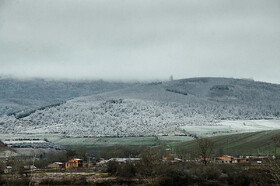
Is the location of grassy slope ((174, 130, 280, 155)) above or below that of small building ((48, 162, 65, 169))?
above

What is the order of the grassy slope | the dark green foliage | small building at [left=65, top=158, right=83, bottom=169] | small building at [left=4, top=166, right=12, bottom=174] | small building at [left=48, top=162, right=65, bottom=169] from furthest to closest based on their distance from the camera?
the dark green foliage, the grassy slope, small building at [left=48, top=162, right=65, bottom=169], small building at [left=65, top=158, right=83, bottom=169], small building at [left=4, top=166, right=12, bottom=174]

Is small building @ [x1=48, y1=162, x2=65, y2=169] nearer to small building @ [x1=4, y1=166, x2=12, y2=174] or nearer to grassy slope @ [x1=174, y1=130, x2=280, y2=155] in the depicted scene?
small building @ [x1=4, y1=166, x2=12, y2=174]

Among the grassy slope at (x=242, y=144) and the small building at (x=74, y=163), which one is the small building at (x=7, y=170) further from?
the grassy slope at (x=242, y=144)

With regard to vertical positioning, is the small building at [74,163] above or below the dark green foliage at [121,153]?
below

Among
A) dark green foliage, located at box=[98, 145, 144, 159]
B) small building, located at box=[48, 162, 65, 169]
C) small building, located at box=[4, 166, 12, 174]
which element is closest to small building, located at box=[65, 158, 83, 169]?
small building, located at box=[48, 162, 65, 169]

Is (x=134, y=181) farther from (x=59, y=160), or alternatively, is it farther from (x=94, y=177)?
(x=59, y=160)

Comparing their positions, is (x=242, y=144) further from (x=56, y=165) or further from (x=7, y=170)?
(x=7, y=170)

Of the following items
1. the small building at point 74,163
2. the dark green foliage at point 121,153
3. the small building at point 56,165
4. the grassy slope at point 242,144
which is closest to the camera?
the small building at point 74,163

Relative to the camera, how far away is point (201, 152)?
95625 millimetres

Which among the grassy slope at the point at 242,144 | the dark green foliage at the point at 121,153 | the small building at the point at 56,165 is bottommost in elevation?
the small building at the point at 56,165

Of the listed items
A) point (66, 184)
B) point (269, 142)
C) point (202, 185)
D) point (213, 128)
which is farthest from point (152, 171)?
point (213, 128)

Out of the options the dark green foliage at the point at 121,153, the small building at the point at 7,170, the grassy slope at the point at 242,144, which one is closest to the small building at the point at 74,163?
the dark green foliage at the point at 121,153

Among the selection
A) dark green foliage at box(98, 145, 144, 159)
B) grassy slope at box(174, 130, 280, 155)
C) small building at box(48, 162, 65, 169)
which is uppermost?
grassy slope at box(174, 130, 280, 155)

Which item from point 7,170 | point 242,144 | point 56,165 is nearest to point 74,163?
point 56,165
